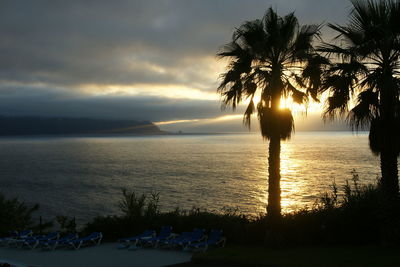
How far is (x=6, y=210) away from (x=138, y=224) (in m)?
11.7

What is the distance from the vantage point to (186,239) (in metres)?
14.9

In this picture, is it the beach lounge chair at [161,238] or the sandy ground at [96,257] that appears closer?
the sandy ground at [96,257]

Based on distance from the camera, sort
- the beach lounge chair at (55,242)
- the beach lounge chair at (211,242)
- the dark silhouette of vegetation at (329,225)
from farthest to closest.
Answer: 1. the beach lounge chair at (55,242)
2. the beach lounge chair at (211,242)
3. the dark silhouette of vegetation at (329,225)

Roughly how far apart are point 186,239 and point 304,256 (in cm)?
451

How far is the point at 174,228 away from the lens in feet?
57.0

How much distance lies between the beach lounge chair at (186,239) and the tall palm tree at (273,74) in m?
2.71

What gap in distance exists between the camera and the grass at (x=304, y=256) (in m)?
11.3

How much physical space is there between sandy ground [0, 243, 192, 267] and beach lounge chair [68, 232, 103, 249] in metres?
0.34

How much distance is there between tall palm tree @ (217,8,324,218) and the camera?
581 inches

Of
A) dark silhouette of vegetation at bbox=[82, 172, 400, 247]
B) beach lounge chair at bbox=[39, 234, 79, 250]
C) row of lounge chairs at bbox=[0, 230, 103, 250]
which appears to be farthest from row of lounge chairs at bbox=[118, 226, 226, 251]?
beach lounge chair at bbox=[39, 234, 79, 250]

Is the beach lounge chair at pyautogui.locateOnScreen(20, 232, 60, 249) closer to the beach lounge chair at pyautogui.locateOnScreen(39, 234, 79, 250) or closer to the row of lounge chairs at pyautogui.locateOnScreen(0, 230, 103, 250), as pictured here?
the row of lounge chairs at pyautogui.locateOnScreen(0, 230, 103, 250)

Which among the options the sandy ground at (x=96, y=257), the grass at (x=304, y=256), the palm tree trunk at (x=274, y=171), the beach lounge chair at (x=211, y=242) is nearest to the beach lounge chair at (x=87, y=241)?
the sandy ground at (x=96, y=257)

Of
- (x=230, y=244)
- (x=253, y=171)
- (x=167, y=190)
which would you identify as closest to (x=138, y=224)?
(x=230, y=244)

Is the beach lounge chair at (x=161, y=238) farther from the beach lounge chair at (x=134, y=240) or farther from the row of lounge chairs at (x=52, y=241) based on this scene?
the row of lounge chairs at (x=52, y=241)
